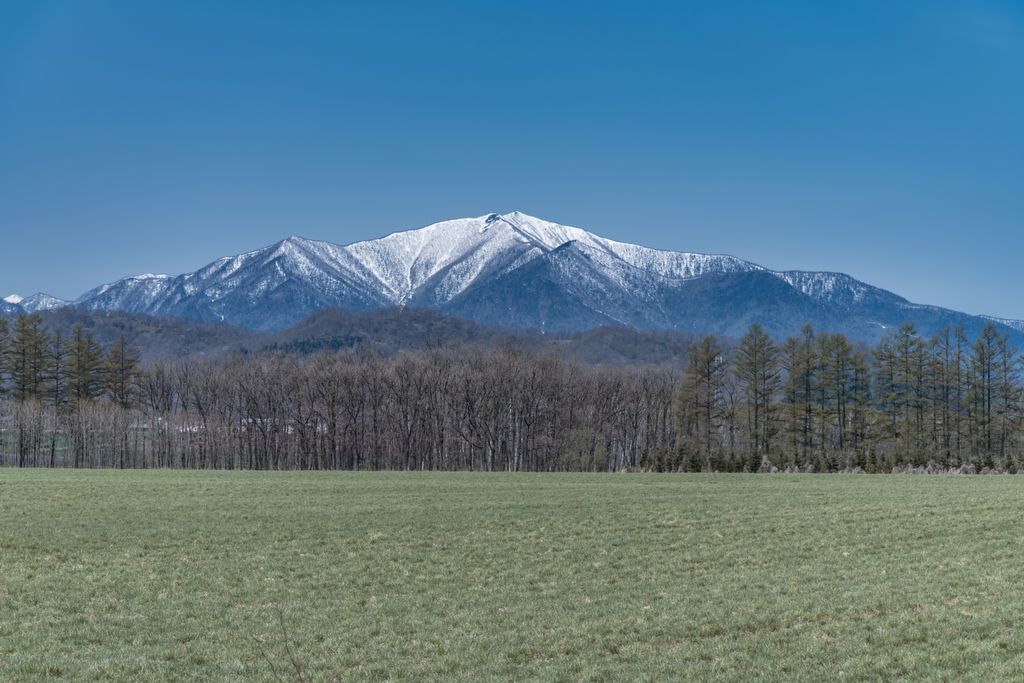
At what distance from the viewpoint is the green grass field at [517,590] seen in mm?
13789

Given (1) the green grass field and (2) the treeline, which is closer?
(1) the green grass field

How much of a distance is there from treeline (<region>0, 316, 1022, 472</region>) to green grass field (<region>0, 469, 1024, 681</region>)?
49.9 m

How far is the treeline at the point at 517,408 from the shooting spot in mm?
82438

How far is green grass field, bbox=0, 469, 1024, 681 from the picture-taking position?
13.8 m

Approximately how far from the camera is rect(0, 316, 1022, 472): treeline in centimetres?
8244

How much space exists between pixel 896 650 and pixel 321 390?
10002 cm

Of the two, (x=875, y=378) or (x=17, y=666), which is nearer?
(x=17, y=666)

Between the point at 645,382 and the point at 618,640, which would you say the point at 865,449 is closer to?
the point at 645,382

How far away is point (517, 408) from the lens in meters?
105

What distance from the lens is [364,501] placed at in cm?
3966

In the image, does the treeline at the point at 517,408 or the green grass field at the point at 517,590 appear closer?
the green grass field at the point at 517,590

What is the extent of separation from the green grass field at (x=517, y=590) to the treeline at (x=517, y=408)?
49.9 m

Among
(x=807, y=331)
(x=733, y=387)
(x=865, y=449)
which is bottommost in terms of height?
(x=865, y=449)

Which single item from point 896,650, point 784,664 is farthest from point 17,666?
point 896,650
